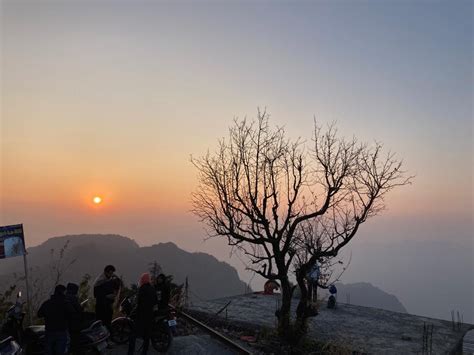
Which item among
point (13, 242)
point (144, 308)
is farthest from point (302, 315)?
point (13, 242)

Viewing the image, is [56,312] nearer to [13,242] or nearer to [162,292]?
[162,292]

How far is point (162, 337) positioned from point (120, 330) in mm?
1256

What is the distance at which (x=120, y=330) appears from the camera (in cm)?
1131

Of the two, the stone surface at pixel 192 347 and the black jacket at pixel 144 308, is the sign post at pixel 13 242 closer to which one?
the stone surface at pixel 192 347

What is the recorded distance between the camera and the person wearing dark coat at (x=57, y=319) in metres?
8.35

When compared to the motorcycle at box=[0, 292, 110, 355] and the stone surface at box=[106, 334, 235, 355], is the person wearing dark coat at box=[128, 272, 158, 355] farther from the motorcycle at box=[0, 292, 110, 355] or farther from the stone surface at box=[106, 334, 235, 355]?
the stone surface at box=[106, 334, 235, 355]

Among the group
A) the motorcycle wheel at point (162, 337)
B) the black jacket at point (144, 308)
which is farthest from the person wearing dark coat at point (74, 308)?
the motorcycle wheel at point (162, 337)

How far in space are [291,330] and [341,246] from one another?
3.35m

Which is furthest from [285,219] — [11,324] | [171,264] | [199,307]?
[171,264]

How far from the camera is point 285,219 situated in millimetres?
14750

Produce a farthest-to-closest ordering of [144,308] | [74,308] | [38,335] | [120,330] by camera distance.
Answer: [120,330] → [144,308] → [38,335] → [74,308]

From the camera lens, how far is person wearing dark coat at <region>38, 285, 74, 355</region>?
27.4 feet

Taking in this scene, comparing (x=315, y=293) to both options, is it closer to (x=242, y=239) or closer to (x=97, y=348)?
(x=242, y=239)

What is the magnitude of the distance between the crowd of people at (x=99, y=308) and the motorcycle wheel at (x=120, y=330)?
0.38m
